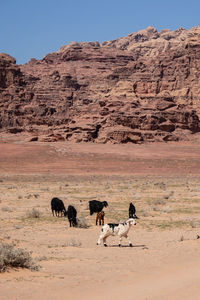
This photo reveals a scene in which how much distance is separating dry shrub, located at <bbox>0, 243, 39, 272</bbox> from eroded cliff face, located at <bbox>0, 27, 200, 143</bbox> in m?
71.3

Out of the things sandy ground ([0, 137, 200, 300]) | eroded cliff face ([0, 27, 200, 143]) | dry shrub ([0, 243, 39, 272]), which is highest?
eroded cliff face ([0, 27, 200, 143])

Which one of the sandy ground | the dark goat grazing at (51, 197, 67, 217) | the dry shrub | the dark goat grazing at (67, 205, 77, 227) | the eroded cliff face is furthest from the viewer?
the eroded cliff face

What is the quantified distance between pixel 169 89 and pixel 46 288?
103 m

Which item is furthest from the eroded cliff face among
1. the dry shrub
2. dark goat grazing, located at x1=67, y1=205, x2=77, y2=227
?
the dry shrub

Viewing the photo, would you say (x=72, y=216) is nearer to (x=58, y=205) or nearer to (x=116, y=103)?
(x=58, y=205)

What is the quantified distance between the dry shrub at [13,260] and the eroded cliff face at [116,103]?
7130cm

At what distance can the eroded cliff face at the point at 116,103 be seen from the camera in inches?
3327

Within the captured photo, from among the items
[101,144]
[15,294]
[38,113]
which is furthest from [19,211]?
[38,113]

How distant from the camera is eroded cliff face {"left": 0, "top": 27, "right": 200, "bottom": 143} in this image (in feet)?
277

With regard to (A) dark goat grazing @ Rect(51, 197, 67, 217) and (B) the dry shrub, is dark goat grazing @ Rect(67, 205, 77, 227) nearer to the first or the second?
(A) dark goat grazing @ Rect(51, 197, 67, 217)

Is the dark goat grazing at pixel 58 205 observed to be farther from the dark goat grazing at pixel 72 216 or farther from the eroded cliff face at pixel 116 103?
the eroded cliff face at pixel 116 103

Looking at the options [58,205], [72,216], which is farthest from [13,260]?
[58,205]

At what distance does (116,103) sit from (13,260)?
85001mm

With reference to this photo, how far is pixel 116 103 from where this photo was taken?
9244 cm
